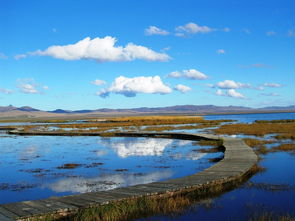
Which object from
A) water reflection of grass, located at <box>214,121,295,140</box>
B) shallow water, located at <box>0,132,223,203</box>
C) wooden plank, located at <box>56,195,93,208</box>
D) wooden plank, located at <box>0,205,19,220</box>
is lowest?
shallow water, located at <box>0,132,223,203</box>

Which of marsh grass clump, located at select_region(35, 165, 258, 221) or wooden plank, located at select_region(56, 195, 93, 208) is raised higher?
wooden plank, located at select_region(56, 195, 93, 208)

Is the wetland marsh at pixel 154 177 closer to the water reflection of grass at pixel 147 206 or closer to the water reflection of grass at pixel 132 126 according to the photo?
the water reflection of grass at pixel 147 206

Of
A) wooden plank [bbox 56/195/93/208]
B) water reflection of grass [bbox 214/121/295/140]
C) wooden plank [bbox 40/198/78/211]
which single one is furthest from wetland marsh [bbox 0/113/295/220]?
water reflection of grass [bbox 214/121/295/140]

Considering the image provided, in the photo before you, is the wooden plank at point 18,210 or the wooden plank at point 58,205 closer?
the wooden plank at point 18,210

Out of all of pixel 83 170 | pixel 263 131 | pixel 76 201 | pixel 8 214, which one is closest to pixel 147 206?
pixel 76 201

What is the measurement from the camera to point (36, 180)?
13734 mm

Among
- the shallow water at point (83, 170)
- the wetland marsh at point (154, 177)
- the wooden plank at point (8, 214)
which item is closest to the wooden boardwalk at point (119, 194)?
the wooden plank at point (8, 214)

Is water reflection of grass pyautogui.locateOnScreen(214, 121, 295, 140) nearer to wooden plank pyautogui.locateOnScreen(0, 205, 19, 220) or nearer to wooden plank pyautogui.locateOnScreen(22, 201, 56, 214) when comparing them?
wooden plank pyautogui.locateOnScreen(22, 201, 56, 214)

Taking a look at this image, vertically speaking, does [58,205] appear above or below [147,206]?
above

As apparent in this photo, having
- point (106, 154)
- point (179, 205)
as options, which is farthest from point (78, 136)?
point (179, 205)

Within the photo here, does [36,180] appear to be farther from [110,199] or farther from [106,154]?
[106,154]

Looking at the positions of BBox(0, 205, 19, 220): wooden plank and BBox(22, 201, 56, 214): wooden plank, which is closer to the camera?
BBox(0, 205, 19, 220): wooden plank

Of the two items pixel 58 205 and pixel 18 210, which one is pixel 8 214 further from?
pixel 58 205

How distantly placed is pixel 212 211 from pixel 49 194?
555cm
